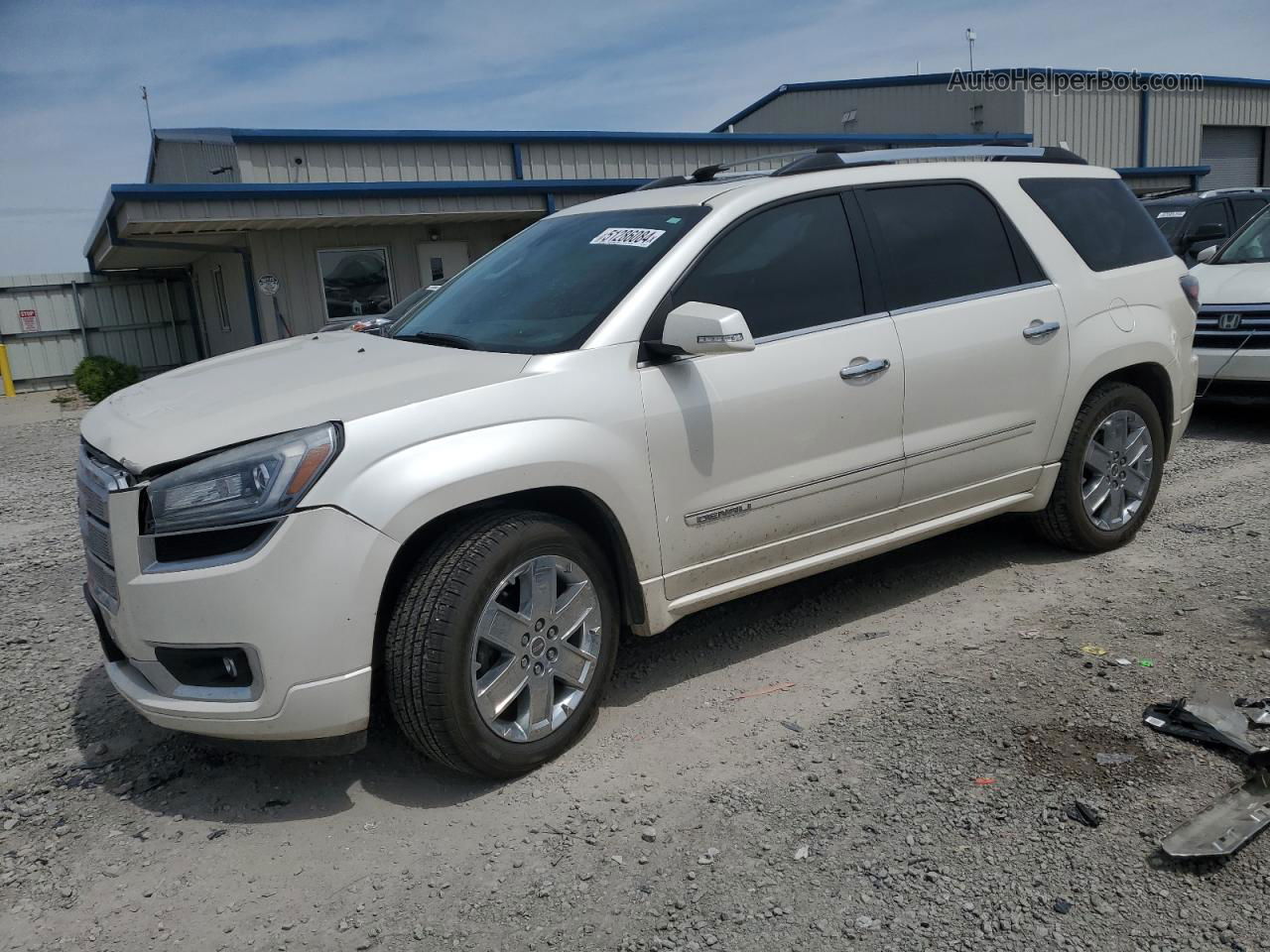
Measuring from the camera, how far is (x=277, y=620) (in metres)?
2.98

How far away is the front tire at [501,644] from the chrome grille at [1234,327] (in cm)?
636

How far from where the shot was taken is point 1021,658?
4.12 m

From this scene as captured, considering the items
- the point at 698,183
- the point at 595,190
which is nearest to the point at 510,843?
the point at 698,183

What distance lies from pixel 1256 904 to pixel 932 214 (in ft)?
9.71

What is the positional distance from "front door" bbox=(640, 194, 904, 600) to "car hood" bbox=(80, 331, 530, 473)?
26.9 inches

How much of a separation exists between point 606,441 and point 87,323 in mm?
25658

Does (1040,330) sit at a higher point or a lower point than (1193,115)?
lower

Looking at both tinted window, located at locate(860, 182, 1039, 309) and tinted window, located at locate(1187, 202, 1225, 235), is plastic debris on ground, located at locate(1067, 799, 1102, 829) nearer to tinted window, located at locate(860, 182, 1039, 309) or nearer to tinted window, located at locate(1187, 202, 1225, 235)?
tinted window, located at locate(860, 182, 1039, 309)

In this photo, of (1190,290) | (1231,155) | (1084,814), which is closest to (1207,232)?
(1190,290)

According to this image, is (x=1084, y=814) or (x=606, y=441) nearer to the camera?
(x=1084, y=814)

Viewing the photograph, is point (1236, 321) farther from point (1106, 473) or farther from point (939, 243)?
point (939, 243)

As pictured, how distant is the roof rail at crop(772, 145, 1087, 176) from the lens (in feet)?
14.3

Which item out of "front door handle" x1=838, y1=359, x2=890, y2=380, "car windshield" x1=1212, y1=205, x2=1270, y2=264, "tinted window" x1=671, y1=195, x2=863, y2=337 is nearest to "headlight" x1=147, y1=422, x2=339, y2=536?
"tinted window" x1=671, y1=195, x2=863, y2=337

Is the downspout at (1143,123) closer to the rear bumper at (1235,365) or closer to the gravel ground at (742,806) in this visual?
the rear bumper at (1235,365)
